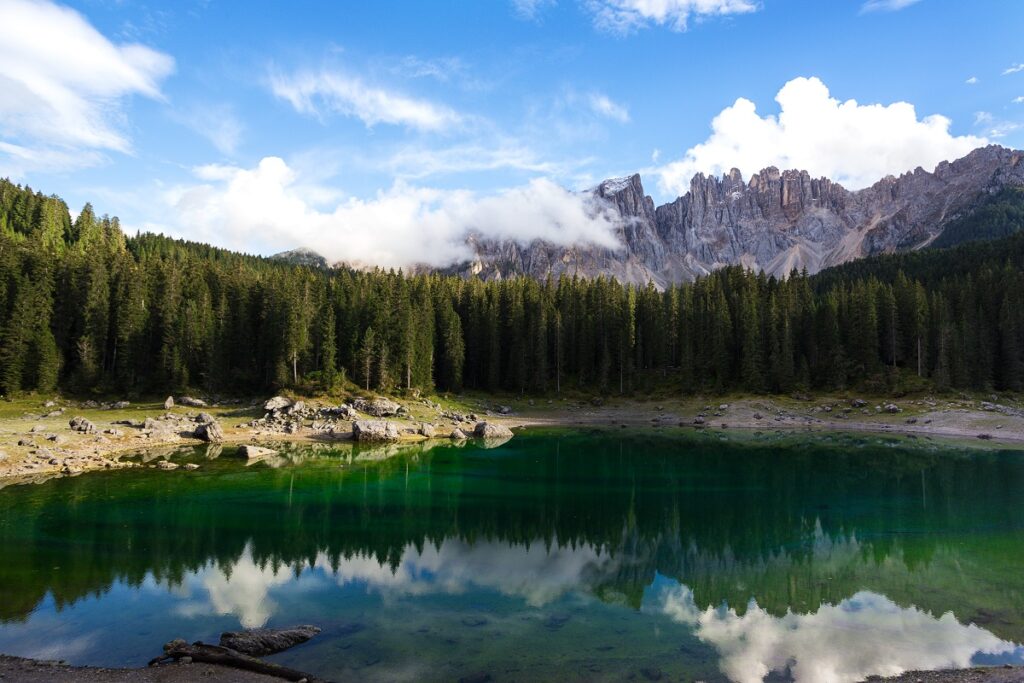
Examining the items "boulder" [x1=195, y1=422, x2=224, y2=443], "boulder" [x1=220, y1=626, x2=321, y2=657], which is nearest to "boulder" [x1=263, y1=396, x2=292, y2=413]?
"boulder" [x1=195, y1=422, x2=224, y2=443]

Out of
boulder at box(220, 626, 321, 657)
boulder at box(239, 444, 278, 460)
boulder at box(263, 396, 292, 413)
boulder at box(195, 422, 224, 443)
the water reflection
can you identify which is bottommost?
the water reflection

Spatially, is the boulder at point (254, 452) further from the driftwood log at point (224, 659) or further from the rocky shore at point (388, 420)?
the driftwood log at point (224, 659)

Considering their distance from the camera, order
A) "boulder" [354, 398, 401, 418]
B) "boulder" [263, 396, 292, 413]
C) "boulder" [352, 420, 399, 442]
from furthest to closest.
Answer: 1. "boulder" [354, 398, 401, 418]
2. "boulder" [263, 396, 292, 413]
3. "boulder" [352, 420, 399, 442]

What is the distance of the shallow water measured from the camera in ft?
50.5

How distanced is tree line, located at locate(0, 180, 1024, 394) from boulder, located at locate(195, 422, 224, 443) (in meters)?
19.0

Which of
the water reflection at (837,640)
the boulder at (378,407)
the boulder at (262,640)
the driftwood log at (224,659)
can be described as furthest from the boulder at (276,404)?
the water reflection at (837,640)

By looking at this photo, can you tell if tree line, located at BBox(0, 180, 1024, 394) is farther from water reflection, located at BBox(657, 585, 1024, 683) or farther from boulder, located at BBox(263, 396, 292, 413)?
water reflection, located at BBox(657, 585, 1024, 683)

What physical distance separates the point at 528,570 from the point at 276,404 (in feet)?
169

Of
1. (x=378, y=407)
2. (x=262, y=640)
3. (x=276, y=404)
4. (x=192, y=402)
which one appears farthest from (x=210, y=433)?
(x=262, y=640)

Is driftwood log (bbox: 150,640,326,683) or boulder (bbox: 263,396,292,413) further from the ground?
boulder (bbox: 263,396,292,413)

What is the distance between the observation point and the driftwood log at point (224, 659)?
43.5 feet

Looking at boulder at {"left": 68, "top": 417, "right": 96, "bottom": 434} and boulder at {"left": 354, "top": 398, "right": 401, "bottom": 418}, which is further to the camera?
boulder at {"left": 354, "top": 398, "right": 401, "bottom": 418}

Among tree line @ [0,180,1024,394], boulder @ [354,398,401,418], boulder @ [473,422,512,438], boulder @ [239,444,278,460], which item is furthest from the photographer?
tree line @ [0,180,1024,394]

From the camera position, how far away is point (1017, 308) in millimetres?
86250
